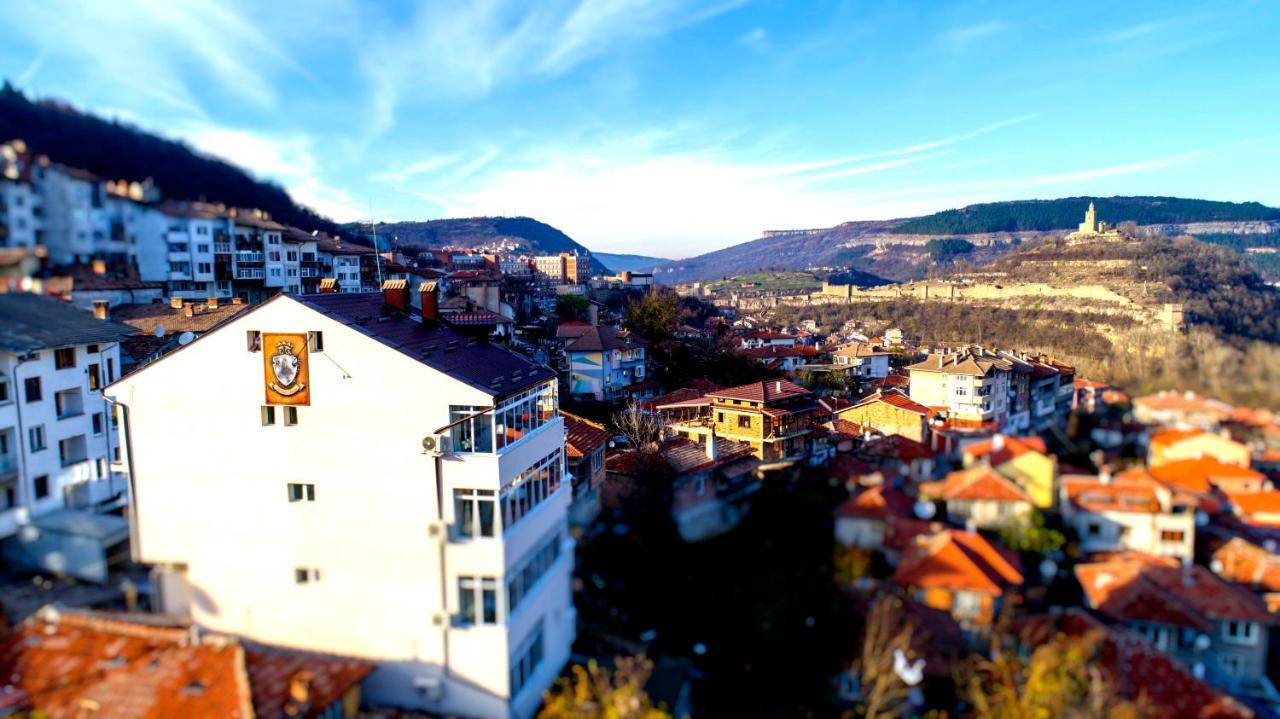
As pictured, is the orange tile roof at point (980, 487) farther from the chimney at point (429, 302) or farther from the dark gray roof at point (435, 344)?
the chimney at point (429, 302)

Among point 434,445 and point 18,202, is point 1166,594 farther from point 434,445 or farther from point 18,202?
point 18,202

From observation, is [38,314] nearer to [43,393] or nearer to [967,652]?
[43,393]

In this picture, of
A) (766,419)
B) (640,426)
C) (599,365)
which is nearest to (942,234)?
(599,365)

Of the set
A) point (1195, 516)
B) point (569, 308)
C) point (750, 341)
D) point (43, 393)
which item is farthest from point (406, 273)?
point (1195, 516)

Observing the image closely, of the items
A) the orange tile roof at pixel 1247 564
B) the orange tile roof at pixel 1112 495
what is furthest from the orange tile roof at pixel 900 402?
the orange tile roof at pixel 1247 564

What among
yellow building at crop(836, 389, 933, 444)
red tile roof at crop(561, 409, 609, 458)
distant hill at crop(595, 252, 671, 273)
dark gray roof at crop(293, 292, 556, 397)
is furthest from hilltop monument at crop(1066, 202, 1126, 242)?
distant hill at crop(595, 252, 671, 273)
